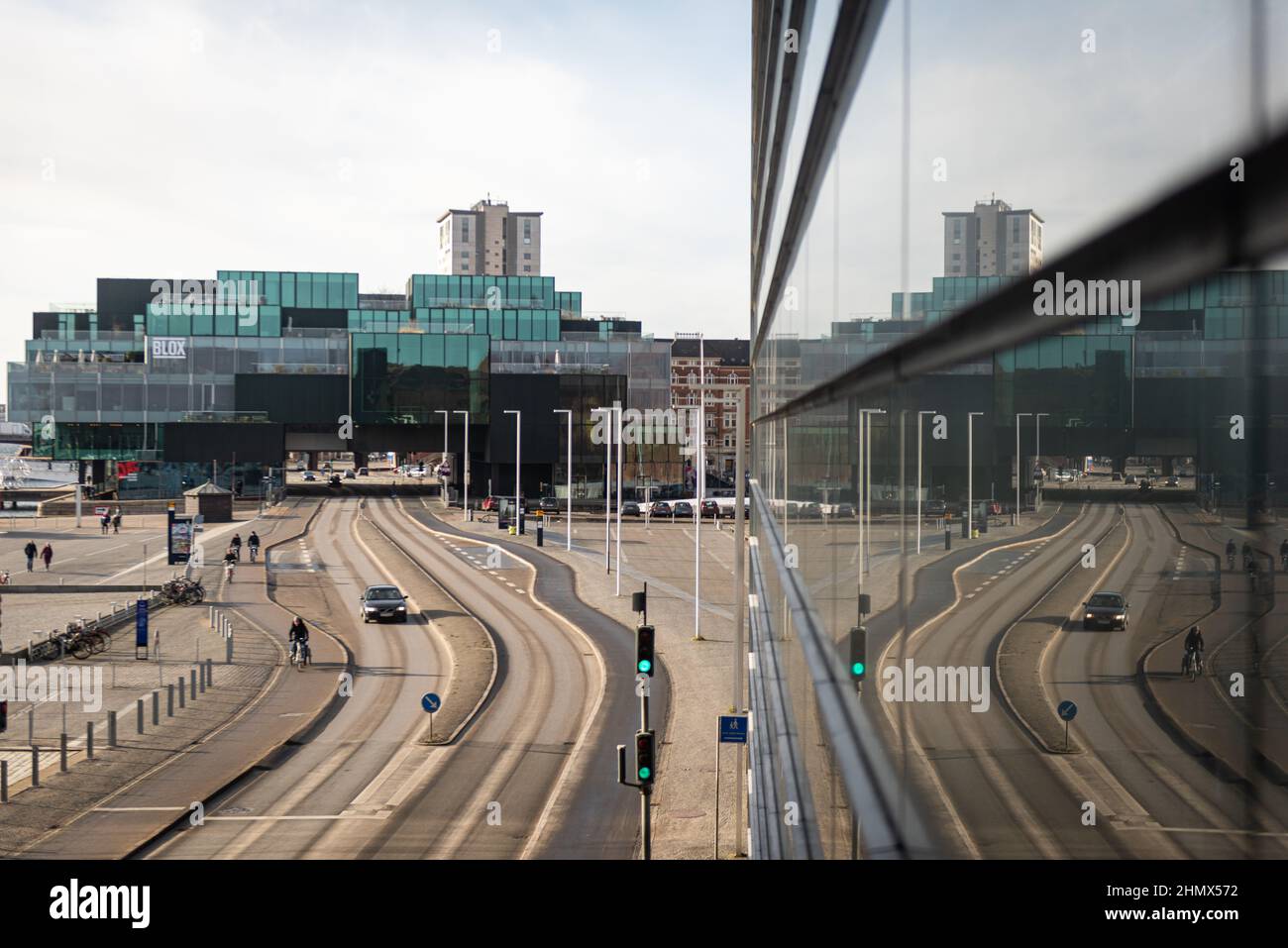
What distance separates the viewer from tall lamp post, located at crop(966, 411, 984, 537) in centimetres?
173

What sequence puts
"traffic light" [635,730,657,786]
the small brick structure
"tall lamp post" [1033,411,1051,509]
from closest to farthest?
"tall lamp post" [1033,411,1051,509] → "traffic light" [635,730,657,786] → the small brick structure

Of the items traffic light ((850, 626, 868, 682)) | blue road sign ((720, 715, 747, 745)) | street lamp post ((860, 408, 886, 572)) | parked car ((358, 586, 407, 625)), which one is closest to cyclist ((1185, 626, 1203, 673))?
traffic light ((850, 626, 868, 682))

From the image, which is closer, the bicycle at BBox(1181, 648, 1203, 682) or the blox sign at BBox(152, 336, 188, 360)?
the bicycle at BBox(1181, 648, 1203, 682)

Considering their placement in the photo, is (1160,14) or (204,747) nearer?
(1160,14)

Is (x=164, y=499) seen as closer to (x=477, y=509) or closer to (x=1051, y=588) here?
(x=477, y=509)

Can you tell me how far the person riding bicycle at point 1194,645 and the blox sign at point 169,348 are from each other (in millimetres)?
82936

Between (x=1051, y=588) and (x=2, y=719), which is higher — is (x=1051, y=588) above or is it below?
above

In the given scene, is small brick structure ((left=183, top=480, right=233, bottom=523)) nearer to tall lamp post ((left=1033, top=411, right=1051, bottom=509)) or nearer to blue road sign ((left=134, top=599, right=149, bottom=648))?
blue road sign ((left=134, top=599, right=149, bottom=648))

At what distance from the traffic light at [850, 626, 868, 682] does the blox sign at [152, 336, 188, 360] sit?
8126 cm

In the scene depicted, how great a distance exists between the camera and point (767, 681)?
7.36 meters

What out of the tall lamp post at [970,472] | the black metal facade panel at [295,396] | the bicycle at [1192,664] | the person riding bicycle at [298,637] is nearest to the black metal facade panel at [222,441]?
the black metal facade panel at [295,396]

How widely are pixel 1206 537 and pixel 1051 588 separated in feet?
1.12

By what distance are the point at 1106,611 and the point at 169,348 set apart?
8322 cm

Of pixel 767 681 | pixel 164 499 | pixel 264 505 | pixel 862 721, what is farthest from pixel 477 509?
pixel 862 721
